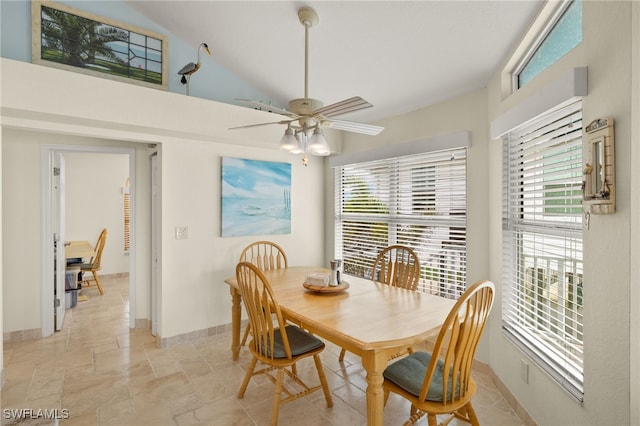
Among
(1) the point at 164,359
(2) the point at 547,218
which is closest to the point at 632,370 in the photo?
(2) the point at 547,218

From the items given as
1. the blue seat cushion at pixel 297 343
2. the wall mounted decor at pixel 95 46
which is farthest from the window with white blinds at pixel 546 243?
the wall mounted decor at pixel 95 46

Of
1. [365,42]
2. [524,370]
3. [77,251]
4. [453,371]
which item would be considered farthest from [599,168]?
[77,251]

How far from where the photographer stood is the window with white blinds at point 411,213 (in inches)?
→ 117

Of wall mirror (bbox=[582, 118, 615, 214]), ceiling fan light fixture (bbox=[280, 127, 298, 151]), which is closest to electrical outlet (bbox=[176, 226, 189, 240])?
ceiling fan light fixture (bbox=[280, 127, 298, 151])

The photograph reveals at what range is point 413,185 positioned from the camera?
11.1ft

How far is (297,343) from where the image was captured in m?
2.18

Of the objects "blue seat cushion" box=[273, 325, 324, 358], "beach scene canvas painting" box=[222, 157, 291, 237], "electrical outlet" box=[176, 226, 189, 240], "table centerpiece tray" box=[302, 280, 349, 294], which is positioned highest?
"beach scene canvas painting" box=[222, 157, 291, 237]

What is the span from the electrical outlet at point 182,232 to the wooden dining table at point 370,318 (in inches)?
34.6

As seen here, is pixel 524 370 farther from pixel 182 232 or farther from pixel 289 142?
pixel 182 232

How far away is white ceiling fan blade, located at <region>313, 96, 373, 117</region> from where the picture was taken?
1788 mm

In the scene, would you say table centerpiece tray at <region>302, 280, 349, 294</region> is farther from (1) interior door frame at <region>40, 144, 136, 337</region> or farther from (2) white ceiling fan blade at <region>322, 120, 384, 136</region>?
(1) interior door frame at <region>40, 144, 136, 337</region>

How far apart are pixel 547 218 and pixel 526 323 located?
2.44 ft

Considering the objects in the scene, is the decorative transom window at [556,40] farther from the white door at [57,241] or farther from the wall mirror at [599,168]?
the white door at [57,241]

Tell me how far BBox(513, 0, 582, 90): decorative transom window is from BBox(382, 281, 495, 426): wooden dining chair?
55.7 inches
